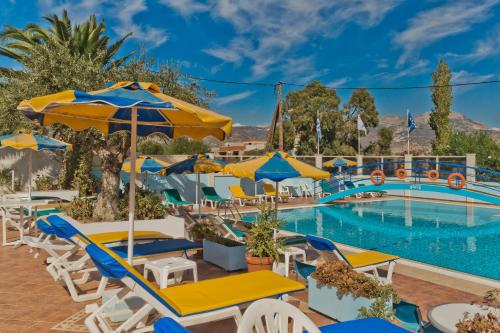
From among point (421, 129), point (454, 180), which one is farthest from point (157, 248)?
point (421, 129)

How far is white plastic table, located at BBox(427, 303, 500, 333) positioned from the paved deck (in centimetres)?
153

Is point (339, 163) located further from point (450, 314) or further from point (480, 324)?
point (480, 324)

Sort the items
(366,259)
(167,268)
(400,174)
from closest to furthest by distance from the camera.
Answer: (167,268) → (366,259) → (400,174)

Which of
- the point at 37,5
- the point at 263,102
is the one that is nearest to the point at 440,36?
the point at 263,102

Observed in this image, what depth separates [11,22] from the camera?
17.0m

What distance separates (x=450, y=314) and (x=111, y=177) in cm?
758

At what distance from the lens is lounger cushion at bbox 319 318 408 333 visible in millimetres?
2857

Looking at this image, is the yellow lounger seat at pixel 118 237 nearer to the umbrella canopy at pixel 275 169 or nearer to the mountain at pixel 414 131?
the umbrella canopy at pixel 275 169

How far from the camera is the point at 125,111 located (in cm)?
571

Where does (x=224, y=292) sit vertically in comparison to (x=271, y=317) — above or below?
below

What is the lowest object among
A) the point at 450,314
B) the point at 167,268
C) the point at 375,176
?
the point at 167,268

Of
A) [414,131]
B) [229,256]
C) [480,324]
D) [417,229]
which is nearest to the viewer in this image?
[480,324]

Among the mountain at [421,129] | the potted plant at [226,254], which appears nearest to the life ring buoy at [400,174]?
the potted plant at [226,254]

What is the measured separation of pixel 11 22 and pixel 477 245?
1981 cm
